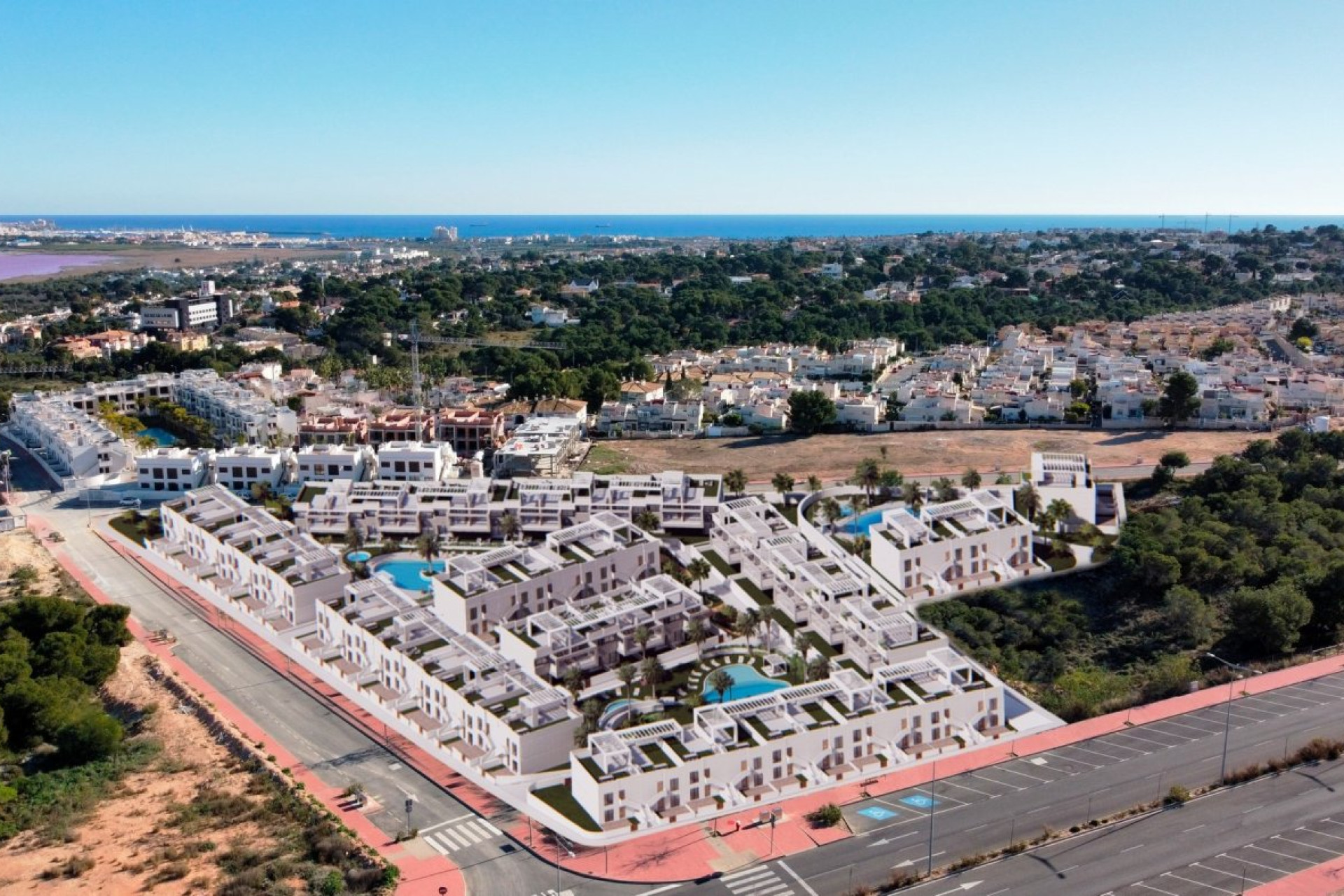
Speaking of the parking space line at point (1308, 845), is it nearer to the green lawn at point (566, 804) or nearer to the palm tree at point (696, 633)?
the green lawn at point (566, 804)

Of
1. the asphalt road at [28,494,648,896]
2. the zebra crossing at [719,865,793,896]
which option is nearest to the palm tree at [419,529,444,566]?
the asphalt road at [28,494,648,896]

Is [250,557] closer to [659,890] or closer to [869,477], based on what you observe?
[659,890]

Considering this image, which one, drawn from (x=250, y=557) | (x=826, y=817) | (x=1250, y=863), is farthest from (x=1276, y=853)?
(x=250, y=557)

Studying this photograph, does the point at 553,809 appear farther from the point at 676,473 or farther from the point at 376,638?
the point at 676,473

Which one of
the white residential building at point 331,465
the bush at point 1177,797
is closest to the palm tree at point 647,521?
the white residential building at point 331,465

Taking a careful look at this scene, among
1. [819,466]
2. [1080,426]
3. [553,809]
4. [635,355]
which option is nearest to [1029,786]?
[553,809]

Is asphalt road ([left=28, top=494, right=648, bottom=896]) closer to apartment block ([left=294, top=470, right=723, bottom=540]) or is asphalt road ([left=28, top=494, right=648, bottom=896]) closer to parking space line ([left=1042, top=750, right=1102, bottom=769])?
apartment block ([left=294, top=470, right=723, bottom=540])
